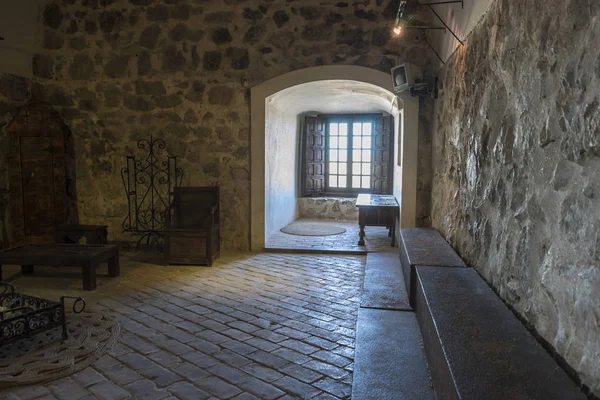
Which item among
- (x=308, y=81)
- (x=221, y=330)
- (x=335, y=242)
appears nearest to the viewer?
(x=221, y=330)

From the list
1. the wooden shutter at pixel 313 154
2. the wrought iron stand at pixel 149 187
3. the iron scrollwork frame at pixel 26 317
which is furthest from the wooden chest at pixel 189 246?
the wooden shutter at pixel 313 154

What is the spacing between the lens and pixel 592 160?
54.0 inches

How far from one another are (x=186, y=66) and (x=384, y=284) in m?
3.54

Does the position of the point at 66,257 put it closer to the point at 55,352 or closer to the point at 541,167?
the point at 55,352

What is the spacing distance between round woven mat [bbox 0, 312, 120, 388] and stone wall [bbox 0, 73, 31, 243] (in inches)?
118

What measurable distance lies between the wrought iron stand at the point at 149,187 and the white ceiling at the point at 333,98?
5.08 ft

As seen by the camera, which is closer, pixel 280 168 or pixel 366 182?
pixel 280 168

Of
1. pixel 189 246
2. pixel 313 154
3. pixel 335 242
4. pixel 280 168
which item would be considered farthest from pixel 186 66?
pixel 313 154

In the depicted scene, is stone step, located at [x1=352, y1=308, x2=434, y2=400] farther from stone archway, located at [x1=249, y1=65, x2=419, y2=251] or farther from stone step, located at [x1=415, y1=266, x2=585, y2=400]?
stone archway, located at [x1=249, y1=65, x2=419, y2=251]

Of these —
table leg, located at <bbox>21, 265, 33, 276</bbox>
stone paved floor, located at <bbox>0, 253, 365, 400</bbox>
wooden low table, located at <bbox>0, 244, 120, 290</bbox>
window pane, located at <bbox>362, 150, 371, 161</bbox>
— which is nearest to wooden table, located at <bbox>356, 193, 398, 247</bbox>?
stone paved floor, located at <bbox>0, 253, 365, 400</bbox>

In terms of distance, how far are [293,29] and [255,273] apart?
2.89m

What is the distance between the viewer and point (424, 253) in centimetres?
322

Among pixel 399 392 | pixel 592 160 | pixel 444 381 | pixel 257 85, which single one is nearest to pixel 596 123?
pixel 592 160

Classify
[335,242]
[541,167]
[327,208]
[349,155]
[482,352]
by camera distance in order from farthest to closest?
[349,155] → [327,208] → [335,242] → [541,167] → [482,352]
